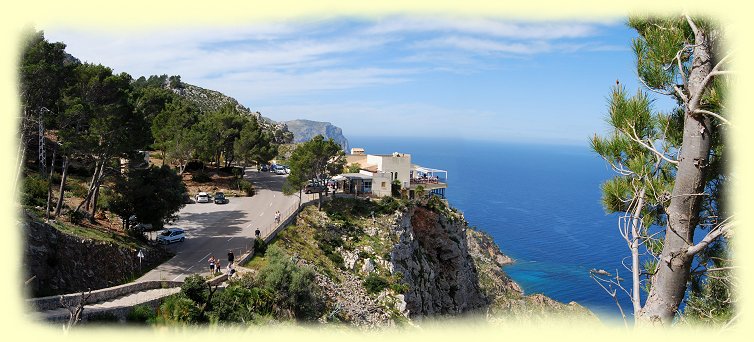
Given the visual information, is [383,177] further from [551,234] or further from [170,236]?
[551,234]

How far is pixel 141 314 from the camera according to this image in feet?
54.9

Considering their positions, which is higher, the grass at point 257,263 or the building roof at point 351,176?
the building roof at point 351,176

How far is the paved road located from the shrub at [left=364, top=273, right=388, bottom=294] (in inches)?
258

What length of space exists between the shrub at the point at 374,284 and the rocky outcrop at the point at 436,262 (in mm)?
3971

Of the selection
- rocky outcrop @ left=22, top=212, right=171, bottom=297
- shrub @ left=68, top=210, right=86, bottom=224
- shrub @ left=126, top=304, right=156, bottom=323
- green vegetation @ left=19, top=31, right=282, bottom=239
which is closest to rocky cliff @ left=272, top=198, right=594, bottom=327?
green vegetation @ left=19, top=31, right=282, bottom=239

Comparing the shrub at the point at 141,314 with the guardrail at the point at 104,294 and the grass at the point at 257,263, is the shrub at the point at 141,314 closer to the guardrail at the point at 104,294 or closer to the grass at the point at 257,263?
the guardrail at the point at 104,294

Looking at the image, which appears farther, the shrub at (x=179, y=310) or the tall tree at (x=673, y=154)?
the shrub at (x=179, y=310)

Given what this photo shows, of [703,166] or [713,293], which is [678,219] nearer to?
[703,166]

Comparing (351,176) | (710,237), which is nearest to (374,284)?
(351,176)

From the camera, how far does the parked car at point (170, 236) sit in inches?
1016

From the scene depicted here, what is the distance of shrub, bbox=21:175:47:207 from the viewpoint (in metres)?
23.9

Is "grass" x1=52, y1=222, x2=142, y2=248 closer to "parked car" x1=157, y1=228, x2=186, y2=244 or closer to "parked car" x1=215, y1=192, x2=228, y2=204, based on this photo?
"parked car" x1=157, y1=228, x2=186, y2=244

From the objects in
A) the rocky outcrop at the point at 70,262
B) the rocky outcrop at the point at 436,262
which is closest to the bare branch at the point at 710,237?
the rocky outcrop at the point at 70,262

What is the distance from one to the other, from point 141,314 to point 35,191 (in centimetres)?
1271
